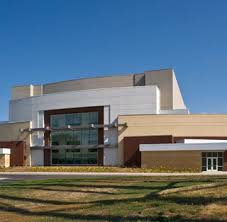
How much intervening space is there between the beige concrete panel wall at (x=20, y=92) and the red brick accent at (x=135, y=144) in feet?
80.3

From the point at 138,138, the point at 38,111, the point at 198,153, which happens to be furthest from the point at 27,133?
the point at 198,153

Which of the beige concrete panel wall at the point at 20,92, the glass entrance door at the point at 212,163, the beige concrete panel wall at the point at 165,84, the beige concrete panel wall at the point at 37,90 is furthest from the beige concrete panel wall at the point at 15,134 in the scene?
the glass entrance door at the point at 212,163

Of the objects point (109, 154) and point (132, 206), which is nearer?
point (132, 206)

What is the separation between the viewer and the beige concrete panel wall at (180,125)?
158 ft

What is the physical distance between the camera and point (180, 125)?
1911 inches

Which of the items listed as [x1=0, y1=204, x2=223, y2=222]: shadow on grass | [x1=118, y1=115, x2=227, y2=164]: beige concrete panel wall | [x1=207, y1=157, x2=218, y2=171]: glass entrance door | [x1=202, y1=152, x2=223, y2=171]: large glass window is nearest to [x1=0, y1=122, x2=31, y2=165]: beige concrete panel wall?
[x1=118, y1=115, x2=227, y2=164]: beige concrete panel wall

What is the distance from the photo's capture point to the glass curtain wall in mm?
53719

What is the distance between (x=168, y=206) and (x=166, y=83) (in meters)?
48.0

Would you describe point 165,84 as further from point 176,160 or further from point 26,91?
point 26,91

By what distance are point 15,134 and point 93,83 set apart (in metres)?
14.2

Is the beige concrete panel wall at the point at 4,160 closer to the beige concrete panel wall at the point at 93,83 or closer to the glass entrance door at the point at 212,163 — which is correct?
the beige concrete panel wall at the point at 93,83

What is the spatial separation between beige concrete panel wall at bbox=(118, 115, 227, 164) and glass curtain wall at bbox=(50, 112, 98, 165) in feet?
21.6

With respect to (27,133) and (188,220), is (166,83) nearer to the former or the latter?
(27,133)

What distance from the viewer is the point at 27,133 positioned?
57281mm
